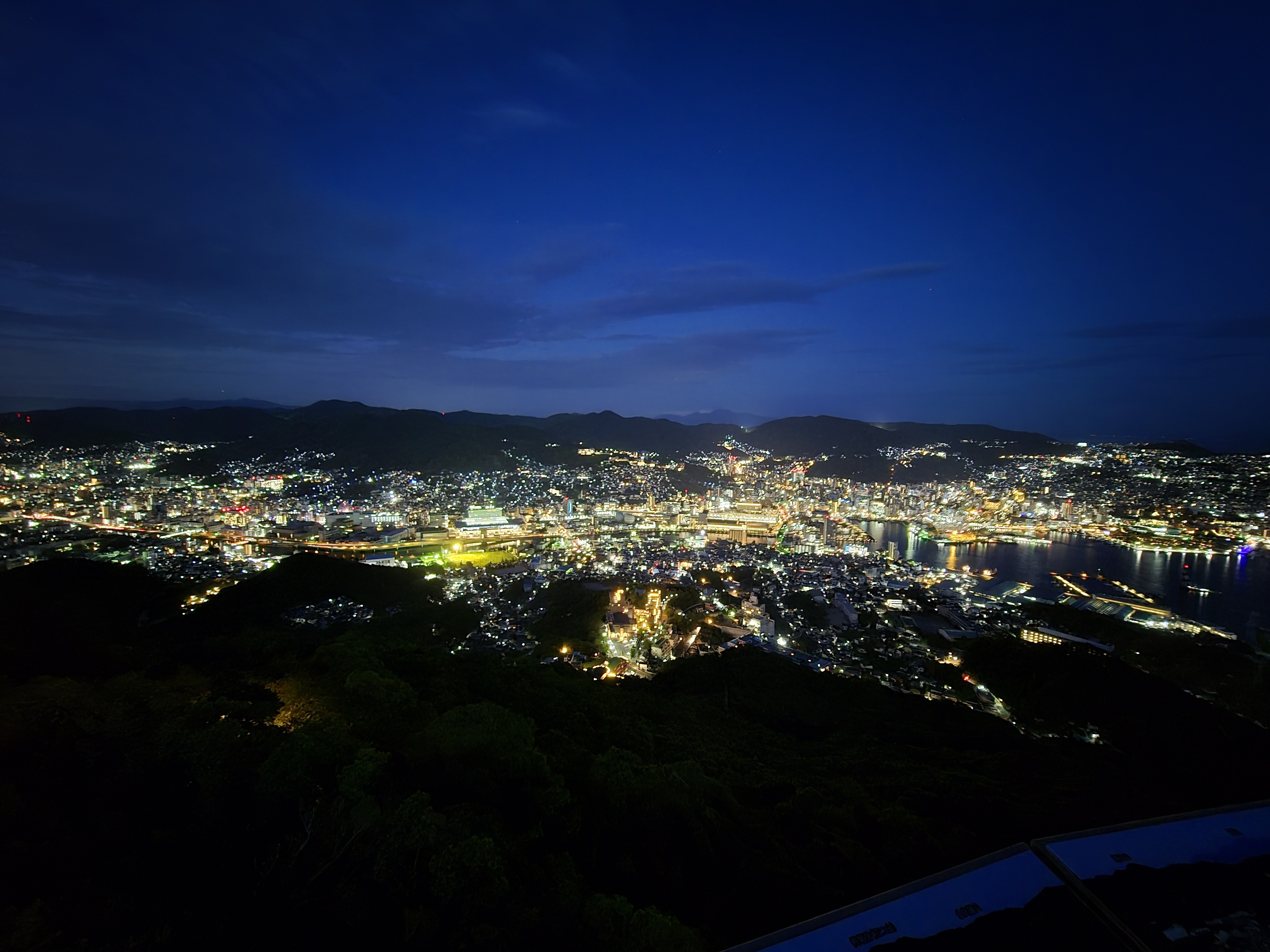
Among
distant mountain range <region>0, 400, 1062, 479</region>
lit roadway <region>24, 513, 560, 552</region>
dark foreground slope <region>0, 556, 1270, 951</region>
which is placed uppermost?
distant mountain range <region>0, 400, 1062, 479</region>

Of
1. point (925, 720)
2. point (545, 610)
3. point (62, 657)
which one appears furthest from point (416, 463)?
point (925, 720)

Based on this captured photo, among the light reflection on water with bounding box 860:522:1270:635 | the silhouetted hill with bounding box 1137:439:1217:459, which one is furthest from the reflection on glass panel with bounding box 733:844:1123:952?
the silhouetted hill with bounding box 1137:439:1217:459

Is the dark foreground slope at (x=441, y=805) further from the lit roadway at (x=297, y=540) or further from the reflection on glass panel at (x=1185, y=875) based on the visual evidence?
the lit roadway at (x=297, y=540)

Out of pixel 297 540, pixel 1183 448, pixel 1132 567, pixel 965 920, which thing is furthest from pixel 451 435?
pixel 1183 448

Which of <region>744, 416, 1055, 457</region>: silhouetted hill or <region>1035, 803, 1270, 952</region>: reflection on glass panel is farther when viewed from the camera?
<region>744, 416, 1055, 457</region>: silhouetted hill

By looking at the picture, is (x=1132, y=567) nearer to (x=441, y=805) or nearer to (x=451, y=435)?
(x=441, y=805)

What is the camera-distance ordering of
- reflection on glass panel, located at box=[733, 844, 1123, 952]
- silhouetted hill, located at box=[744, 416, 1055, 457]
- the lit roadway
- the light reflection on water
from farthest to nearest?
silhouetted hill, located at box=[744, 416, 1055, 457]
the lit roadway
the light reflection on water
reflection on glass panel, located at box=[733, 844, 1123, 952]

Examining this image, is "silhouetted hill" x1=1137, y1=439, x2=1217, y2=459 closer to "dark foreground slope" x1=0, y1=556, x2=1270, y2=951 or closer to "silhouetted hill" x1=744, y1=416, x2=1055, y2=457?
"silhouetted hill" x1=744, y1=416, x2=1055, y2=457

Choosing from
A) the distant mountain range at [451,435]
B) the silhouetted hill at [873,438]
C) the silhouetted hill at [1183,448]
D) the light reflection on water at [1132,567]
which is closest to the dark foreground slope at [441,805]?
the light reflection on water at [1132,567]
